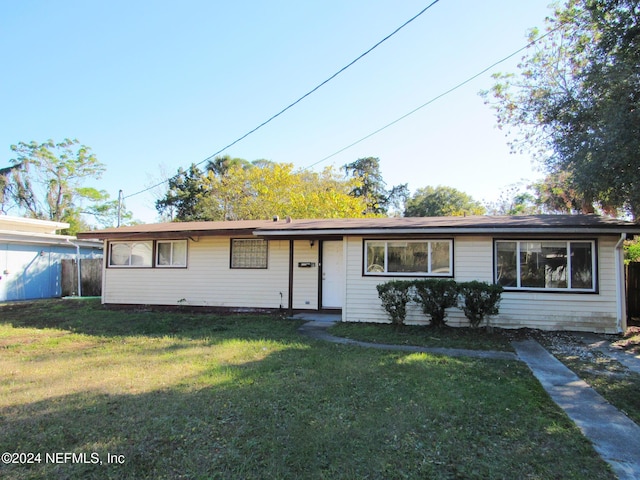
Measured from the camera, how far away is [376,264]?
31.4 feet

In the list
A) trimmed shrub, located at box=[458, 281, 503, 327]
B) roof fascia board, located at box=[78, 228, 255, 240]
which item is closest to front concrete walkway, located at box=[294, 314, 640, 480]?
trimmed shrub, located at box=[458, 281, 503, 327]

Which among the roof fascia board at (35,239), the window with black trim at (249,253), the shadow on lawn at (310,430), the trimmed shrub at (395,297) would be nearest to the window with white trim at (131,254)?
the window with black trim at (249,253)

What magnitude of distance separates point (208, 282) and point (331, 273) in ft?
12.9

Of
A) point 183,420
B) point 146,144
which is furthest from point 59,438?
point 146,144

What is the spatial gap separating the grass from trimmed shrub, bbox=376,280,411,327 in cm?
246

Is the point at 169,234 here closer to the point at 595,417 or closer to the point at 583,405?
the point at 583,405

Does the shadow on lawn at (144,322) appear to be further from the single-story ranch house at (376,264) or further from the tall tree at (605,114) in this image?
the tall tree at (605,114)

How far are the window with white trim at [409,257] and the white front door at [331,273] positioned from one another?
1.50 meters

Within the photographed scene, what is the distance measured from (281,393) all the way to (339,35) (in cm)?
783

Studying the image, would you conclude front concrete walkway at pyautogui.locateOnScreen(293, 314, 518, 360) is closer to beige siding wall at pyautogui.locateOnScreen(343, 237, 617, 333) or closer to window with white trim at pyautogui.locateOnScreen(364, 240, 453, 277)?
beige siding wall at pyautogui.locateOnScreen(343, 237, 617, 333)

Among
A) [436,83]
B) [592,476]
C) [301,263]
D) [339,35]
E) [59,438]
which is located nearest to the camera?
[592,476]

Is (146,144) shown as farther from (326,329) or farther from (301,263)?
(326,329)

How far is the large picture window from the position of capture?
8336mm

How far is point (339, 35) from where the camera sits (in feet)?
28.0
